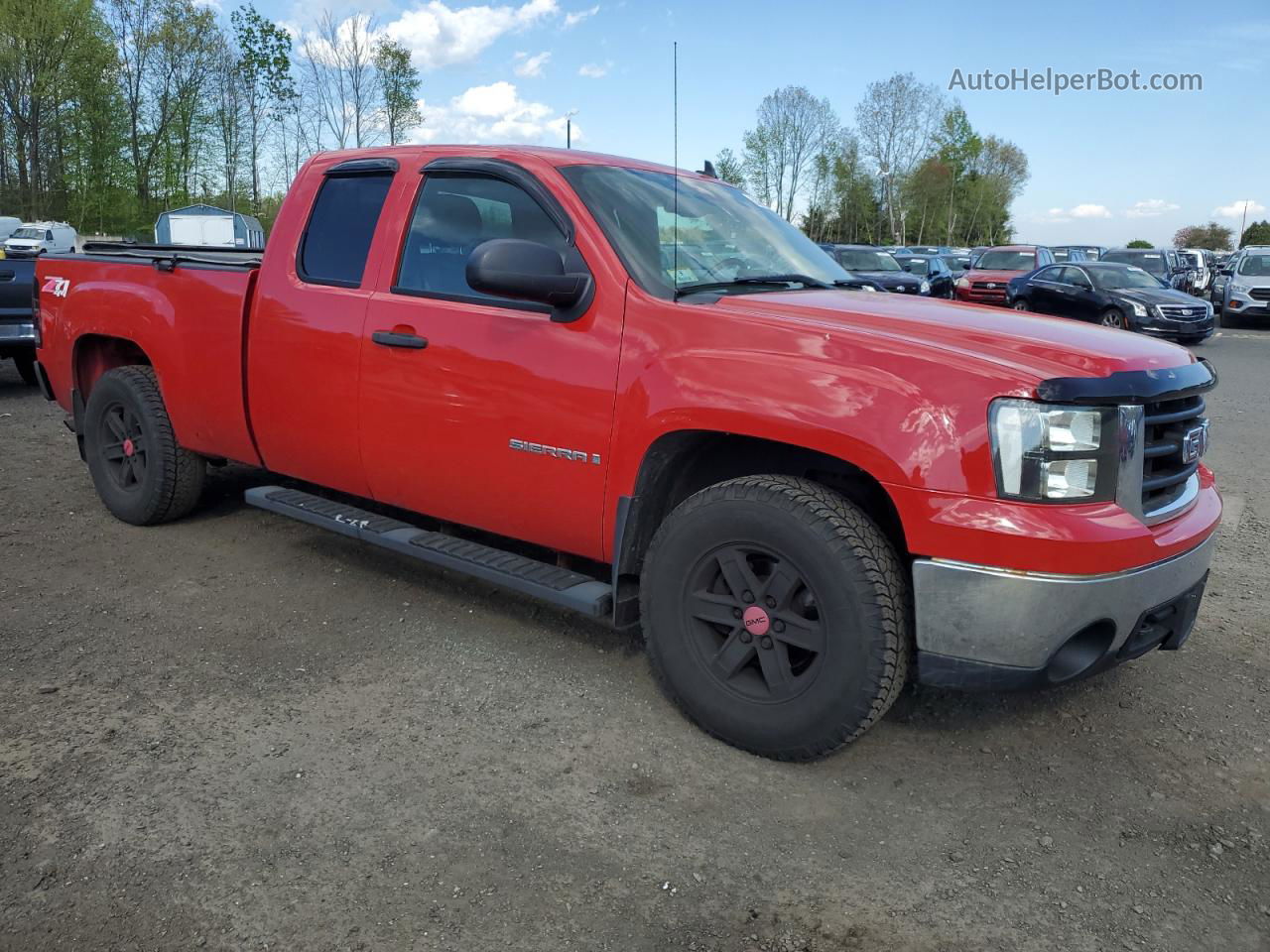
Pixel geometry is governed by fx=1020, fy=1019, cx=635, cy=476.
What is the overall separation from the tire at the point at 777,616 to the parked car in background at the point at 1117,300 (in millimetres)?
15343

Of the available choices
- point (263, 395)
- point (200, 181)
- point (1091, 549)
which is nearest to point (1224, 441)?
point (1091, 549)

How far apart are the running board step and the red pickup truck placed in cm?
2

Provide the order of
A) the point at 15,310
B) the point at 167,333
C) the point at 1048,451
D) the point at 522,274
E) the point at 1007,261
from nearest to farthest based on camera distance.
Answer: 1. the point at 1048,451
2. the point at 522,274
3. the point at 167,333
4. the point at 15,310
5. the point at 1007,261

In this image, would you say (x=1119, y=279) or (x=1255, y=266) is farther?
(x=1255, y=266)

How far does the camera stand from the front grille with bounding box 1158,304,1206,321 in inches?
693

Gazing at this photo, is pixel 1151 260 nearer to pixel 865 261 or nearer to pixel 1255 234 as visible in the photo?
pixel 865 261

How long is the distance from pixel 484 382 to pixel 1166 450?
2.22m

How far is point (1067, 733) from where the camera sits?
343cm

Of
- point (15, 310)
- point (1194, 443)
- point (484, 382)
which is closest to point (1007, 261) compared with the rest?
point (15, 310)

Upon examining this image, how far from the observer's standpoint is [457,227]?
3.93 meters

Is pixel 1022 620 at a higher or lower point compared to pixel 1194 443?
lower

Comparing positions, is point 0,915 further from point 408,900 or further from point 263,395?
point 263,395

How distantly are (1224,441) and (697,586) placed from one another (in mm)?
7465

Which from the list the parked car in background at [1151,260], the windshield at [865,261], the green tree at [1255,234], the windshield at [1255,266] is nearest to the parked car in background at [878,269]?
the windshield at [865,261]
